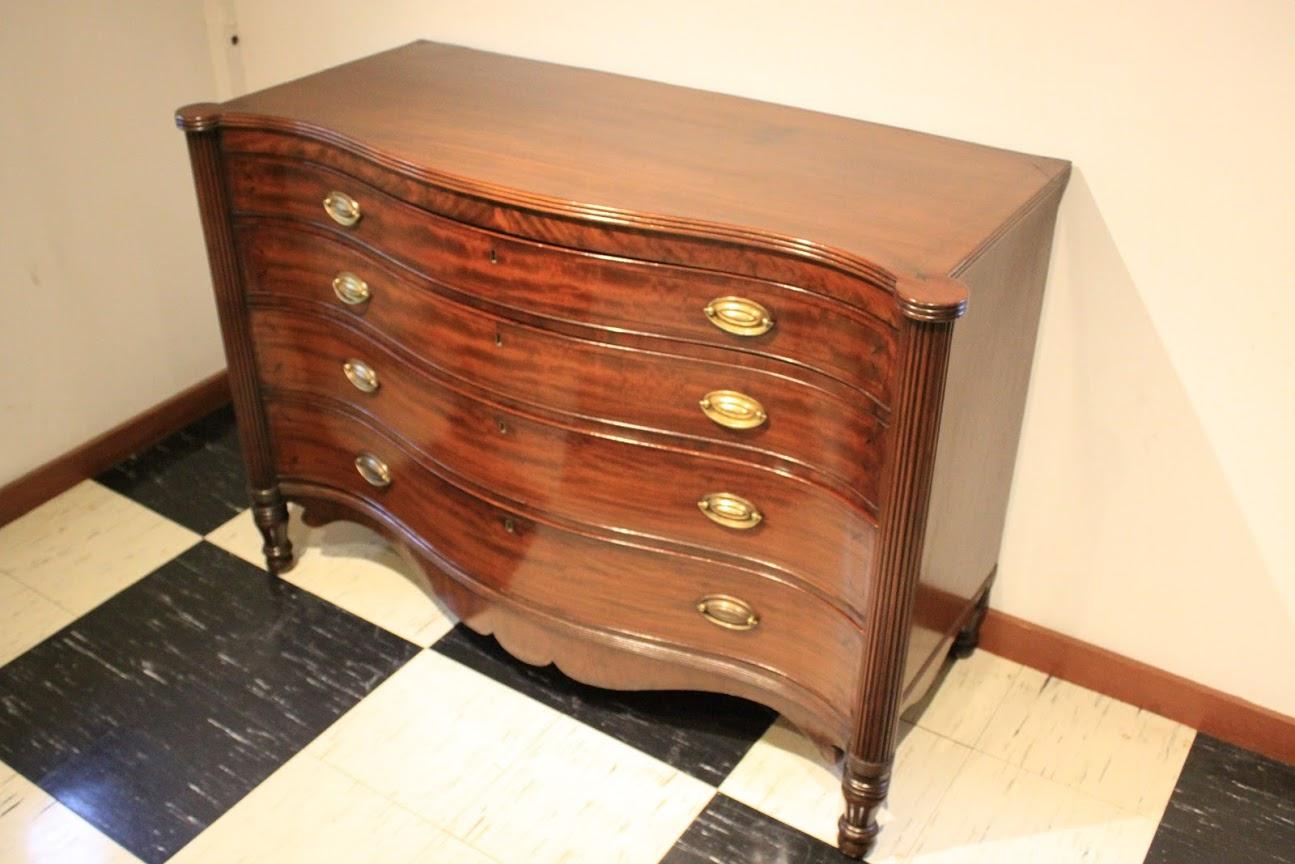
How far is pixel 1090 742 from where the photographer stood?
188 cm

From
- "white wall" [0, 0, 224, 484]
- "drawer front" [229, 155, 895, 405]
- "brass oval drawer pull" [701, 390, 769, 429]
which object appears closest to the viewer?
"drawer front" [229, 155, 895, 405]

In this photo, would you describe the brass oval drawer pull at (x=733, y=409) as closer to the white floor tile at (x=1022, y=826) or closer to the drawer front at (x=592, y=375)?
the drawer front at (x=592, y=375)

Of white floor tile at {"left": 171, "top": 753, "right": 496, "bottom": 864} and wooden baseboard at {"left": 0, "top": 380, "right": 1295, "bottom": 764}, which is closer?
white floor tile at {"left": 171, "top": 753, "right": 496, "bottom": 864}

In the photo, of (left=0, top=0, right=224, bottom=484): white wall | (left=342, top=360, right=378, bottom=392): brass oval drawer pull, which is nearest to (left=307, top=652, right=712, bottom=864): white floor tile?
(left=342, top=360, right=378, bottom=392): brass oval drawer pull

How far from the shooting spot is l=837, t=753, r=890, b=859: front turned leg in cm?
162

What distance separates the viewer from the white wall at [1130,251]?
5.16 feet

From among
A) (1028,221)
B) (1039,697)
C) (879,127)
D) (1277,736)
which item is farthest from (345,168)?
(1277,736)

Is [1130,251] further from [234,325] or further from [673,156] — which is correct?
[234,325]

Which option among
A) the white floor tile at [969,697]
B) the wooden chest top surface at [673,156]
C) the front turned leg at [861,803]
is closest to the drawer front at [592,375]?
the wooden chest top surface at [673,156]

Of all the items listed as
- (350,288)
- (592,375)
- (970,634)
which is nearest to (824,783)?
(970,634)

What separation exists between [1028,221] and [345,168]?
0.92 meters

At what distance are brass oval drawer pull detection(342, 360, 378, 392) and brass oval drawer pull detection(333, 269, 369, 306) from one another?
10cm

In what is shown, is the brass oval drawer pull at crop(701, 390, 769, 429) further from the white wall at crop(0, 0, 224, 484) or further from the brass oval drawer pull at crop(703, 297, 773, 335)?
the white wall at crop(0, 0, 224, 484)

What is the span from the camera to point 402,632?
2076 millimetres
